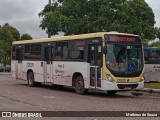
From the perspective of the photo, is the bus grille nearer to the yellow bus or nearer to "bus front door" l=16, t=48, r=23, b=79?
the yellow bus

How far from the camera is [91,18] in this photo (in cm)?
3319

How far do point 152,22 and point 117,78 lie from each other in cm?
2551

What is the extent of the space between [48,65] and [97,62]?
532 cm

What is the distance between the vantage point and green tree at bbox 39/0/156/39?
32.9m

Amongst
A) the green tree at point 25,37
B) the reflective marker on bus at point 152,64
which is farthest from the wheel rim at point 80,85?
the green tree at point 25,37

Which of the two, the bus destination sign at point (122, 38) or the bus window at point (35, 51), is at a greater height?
the bus destination sign at point (122, 38)

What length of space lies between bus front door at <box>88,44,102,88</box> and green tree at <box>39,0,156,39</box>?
1241cm

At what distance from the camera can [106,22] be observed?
108 feet

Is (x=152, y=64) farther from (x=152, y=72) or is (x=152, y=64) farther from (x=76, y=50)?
(x=76, y=50)

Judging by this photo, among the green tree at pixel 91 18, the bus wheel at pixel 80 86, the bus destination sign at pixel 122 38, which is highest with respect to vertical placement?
the green tree at pixel 91 18

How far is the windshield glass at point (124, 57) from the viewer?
19.5m

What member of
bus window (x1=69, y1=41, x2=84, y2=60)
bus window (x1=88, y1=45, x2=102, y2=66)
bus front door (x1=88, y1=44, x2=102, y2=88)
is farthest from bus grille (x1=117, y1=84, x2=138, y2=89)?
bus window (x1=69, y1=41, x2=84, y2=60)

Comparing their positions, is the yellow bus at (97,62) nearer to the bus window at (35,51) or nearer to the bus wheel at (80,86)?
the bus wheel at (80,86)

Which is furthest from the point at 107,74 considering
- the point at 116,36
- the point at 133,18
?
the point at 133,18
